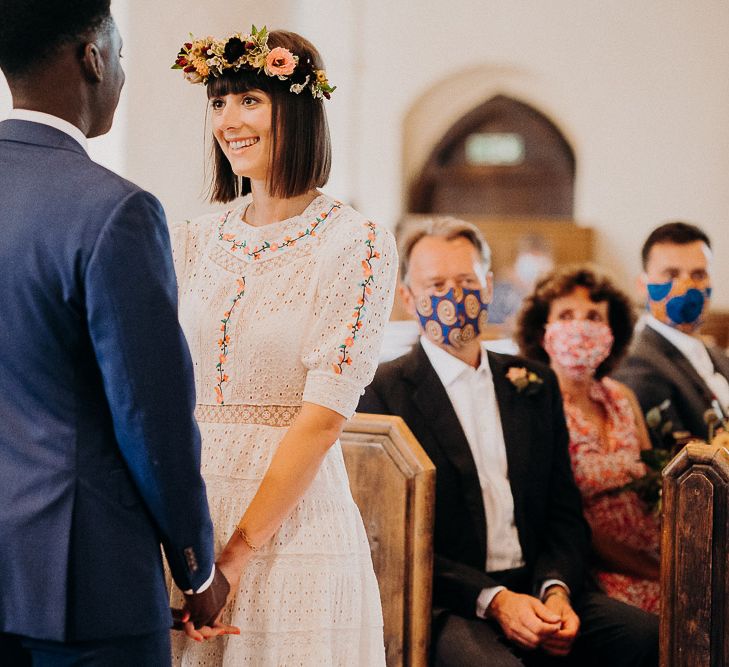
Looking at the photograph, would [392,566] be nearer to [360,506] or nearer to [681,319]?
[360,506]

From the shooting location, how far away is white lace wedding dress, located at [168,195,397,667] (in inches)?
75.9

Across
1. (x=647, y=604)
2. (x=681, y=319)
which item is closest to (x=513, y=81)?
(x=681, y=319)

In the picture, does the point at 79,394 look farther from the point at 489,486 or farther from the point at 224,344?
the point at 489,486

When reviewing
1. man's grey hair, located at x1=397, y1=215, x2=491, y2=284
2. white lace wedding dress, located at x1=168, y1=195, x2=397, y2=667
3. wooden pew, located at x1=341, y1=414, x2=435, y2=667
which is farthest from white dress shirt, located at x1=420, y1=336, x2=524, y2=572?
white lace wedding dress, located at x1=168, y1=195, x2=397, y2=667

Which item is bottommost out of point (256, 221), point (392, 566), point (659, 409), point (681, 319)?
point (392, 566)

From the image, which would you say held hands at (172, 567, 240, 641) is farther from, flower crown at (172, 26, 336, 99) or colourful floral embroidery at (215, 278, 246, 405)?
flower crown at (172, 26, 336, 99)

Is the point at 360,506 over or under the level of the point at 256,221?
under

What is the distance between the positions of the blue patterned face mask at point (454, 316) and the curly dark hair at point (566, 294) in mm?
588

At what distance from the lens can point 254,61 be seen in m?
2.03

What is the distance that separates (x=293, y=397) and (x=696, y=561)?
111 centimetres

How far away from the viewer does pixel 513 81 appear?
11.7 meters

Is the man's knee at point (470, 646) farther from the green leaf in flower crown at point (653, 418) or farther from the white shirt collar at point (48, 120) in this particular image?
the white shirt collar at point (48, 120)

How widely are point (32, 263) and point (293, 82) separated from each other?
0.77 metres

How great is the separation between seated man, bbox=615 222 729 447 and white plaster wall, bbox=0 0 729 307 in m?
6.38
